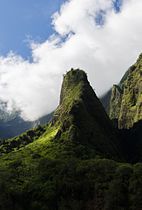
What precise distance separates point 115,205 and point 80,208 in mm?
14398

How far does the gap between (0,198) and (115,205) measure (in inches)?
1728

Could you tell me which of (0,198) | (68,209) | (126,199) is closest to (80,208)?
(68,209)

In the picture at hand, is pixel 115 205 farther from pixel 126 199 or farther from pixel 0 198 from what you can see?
pixel 0 198

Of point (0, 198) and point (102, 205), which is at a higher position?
point (0, 198)

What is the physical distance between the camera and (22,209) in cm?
19962

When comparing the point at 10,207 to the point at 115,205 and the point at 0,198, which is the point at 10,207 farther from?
the point at 115,205

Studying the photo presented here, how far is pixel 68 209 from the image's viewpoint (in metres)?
196

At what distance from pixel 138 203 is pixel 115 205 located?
889 cm

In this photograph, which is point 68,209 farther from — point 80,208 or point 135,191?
point 135,191

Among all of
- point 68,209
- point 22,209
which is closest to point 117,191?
point 68,209

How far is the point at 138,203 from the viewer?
191375 millimetres

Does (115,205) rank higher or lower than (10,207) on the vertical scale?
lower

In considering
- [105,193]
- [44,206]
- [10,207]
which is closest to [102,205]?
[105,193]

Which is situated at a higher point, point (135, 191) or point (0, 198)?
point (0, 198)
